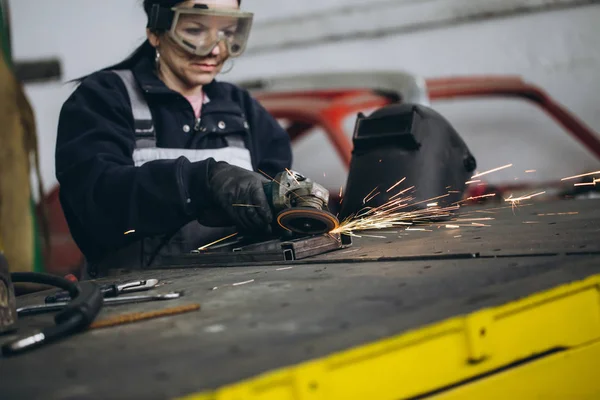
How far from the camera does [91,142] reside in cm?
232

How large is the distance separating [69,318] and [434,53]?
14.7ft

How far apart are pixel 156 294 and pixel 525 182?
3850 millimetres

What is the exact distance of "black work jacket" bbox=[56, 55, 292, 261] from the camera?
213 centimetres

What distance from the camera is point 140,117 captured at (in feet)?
8.14

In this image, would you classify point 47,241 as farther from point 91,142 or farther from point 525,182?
point 525,182

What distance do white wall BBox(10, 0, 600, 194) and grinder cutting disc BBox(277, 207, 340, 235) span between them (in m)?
3.25

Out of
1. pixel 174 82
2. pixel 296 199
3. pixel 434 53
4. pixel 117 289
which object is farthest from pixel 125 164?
pixel 434 53

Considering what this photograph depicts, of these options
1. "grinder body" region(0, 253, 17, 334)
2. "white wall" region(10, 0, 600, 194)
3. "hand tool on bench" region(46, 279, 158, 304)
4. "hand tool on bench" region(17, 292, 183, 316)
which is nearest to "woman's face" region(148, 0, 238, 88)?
"hand tool on bench" region(46, 279, 158, 304)

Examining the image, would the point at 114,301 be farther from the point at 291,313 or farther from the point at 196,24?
the point at 196,24

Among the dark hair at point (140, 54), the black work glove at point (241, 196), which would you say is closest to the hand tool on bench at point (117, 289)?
the black work glove at point (241, 196)

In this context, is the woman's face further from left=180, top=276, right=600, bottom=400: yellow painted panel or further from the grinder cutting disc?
left=180, top=276, right=600, bottom=400: yellow painted panel

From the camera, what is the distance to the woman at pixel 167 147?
2.11 meters

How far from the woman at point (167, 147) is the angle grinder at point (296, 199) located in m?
0.03

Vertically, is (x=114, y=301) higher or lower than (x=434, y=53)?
lower
